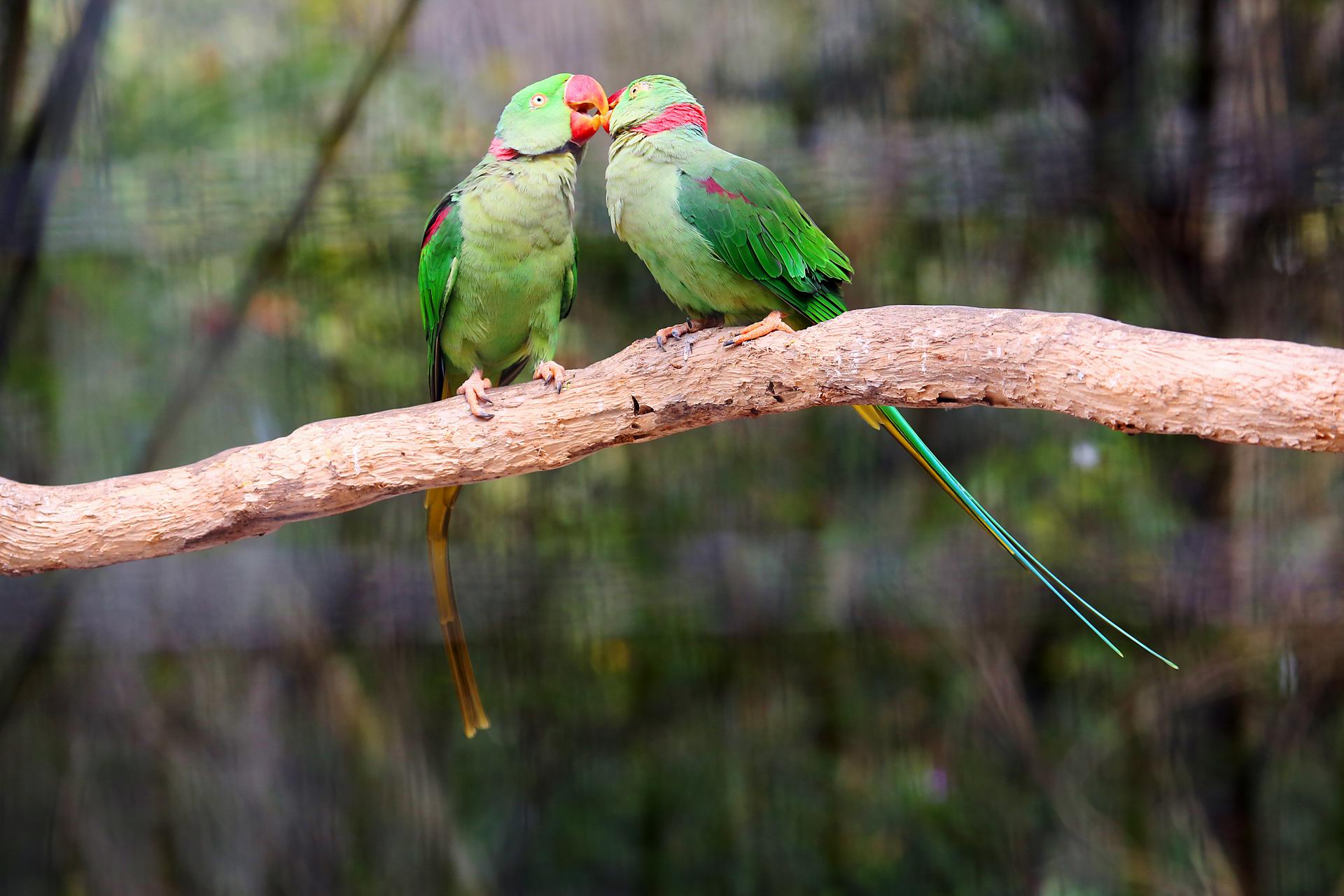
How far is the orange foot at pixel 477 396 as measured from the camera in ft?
3.84

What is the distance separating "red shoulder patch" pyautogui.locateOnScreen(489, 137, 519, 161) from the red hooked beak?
8 cm

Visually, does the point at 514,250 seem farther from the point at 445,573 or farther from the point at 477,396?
the point at 445,573

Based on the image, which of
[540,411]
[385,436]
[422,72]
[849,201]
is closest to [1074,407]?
[540,411]

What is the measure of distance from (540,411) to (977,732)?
126cm

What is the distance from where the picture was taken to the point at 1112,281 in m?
1.94

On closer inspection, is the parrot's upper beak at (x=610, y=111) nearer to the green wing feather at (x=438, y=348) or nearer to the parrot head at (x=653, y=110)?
the parrot head at (x=653, y=110)

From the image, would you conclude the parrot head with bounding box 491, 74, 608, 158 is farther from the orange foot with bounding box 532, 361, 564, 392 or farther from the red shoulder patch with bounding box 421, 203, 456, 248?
the orange foot with bounding box 532, 361, 564, 392

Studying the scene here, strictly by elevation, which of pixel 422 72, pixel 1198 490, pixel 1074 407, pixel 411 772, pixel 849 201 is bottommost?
pixel 411 772

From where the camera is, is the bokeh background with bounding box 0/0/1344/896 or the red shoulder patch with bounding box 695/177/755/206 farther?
the bokeh background with bounding box 0/0/1344/896

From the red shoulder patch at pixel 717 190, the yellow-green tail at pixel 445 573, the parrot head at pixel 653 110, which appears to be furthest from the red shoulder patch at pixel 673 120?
the yellow-green tail at pixel 445 573

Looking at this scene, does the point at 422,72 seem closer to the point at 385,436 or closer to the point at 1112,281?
the point at 385,436

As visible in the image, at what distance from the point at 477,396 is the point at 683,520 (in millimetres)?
857

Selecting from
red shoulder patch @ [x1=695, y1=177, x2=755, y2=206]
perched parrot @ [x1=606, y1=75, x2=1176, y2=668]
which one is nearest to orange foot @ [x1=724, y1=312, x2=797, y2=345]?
perched parrot @ [x1=606, y1=75, x2=1176, y2=668]

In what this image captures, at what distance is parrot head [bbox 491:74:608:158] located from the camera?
1232 mm
